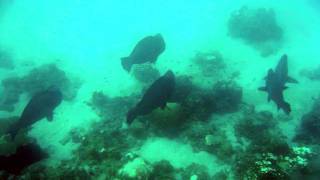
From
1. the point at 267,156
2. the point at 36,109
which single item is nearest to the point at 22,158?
the point at 36,109

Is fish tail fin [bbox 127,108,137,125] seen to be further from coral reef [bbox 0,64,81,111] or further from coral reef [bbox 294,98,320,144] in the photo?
coral reef [bbox 294,98,320,144]

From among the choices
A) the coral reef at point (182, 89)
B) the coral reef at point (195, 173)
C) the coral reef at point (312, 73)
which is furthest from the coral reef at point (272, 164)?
the coral reef at point (312, 73)

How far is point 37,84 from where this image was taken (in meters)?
13.4

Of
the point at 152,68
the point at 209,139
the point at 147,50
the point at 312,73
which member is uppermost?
the point at 312,73

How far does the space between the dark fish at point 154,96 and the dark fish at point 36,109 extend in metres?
2.73

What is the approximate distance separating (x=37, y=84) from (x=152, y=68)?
16.0ft

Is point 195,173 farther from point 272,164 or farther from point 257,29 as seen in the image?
point 257,29

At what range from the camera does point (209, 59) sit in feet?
46.7

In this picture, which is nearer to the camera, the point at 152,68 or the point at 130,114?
the point at 130,114

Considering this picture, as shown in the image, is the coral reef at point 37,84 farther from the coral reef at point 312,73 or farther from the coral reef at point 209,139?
the coral reef at point 312,73

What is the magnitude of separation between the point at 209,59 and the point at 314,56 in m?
5.31

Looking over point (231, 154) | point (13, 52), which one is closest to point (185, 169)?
point (231, 154)

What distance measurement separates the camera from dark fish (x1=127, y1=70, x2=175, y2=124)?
28.5 feet

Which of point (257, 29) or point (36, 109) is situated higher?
point (257, 29)
